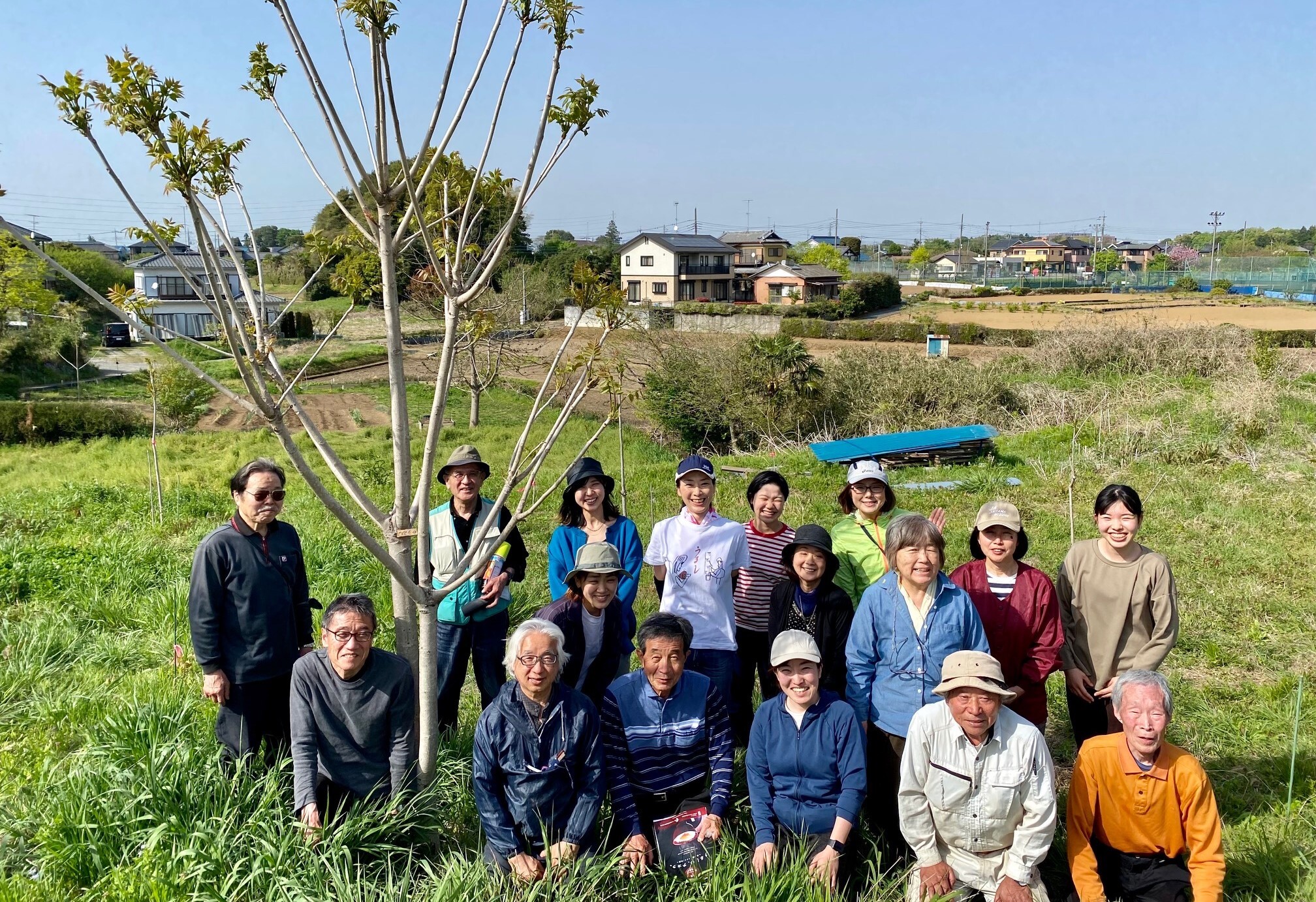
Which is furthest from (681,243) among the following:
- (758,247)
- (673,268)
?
(758,247)

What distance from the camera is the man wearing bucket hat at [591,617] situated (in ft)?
12.7

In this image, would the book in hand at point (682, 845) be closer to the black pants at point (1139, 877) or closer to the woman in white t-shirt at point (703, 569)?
the woman in white t-shirt at point (703, 569)

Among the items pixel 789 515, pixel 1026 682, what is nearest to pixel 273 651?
pixel 1026 682

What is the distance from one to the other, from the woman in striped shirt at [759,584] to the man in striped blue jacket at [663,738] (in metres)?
0.96

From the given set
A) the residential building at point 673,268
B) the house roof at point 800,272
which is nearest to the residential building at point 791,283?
the house roof at point 800,272

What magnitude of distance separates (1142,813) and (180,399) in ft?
68.6

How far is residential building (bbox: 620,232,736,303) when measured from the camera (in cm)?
5466

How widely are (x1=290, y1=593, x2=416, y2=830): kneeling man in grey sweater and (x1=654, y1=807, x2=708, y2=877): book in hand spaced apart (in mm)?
949

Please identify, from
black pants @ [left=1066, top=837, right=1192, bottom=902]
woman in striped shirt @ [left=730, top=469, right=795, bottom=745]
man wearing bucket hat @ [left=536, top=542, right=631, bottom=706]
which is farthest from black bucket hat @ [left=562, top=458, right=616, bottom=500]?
black pants @ [left=1066, top=837, right=1192, bottom=902]

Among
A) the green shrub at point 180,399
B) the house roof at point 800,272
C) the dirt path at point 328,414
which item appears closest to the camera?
the green shrub at point 180,399

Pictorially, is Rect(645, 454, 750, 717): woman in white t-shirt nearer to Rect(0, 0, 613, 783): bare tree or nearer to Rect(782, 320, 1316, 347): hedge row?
Rect(0, 0, 613, 783): bare tree

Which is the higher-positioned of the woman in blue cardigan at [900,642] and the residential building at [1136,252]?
the residential building at [1136,252]

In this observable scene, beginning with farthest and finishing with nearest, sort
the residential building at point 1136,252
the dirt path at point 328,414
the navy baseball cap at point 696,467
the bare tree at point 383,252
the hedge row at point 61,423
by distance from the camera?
1. the residential building at point 1136,252
2. the dirt path at point 328,414
3. the hedge row at point 61,423
4. the navy baseball cap at point 696,467
5. the bare tree at point 383,252

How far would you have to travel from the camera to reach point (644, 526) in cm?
961
